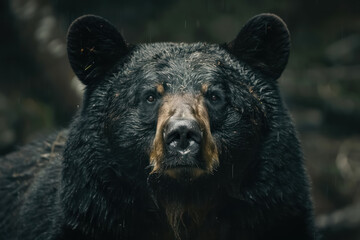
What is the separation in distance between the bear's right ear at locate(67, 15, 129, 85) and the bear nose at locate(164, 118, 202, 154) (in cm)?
118

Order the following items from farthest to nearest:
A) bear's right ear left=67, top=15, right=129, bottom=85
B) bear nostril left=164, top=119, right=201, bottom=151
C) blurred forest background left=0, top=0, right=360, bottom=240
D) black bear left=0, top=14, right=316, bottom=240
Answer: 1. blurred forest background left=0, top=0, right=360, bottom=240
2. bear's right ear left=67, top=15, right=129, bottom=85
3. black bear left=0, top=14, right=316, bottom=240
4. bear nostril left=164, top=119, right=201, bottom=151

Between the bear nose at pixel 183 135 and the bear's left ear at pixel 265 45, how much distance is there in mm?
1203

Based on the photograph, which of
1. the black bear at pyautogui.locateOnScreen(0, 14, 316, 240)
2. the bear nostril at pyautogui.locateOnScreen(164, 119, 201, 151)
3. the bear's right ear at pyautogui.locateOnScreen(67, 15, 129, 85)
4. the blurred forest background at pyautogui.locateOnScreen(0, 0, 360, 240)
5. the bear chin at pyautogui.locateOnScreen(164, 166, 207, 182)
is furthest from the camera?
the blurred forest background at pyautogui.locateOnScreen(0, 0, 360, 240)

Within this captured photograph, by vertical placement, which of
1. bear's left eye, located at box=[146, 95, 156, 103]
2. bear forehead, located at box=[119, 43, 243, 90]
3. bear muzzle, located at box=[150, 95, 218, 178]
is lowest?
bear muzzle, located at box=[150, 95, 218, 178]

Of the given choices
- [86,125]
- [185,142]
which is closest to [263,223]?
[185,142]

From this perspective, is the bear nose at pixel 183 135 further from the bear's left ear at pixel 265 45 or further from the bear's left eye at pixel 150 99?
the bear's left ear at pixel 265 45

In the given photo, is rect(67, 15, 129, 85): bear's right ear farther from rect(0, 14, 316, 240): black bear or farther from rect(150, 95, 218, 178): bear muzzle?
rect(150, 95, 218, 178): bear muzzle

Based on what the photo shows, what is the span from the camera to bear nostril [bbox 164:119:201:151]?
3530mm

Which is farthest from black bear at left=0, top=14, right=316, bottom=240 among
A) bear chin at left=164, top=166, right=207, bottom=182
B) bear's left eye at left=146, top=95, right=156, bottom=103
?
bear chin at left=164, top=166, right=207, bottom=182

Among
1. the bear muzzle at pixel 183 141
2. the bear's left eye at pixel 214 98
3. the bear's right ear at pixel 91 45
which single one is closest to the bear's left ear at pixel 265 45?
the bear's left eye at pixel 214 98

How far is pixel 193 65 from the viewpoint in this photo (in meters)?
4.32

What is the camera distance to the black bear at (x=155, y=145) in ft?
13.6

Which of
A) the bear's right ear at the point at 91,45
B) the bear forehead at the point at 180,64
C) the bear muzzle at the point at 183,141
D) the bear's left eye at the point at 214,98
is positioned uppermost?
the bear's right ear at the point at 91,45

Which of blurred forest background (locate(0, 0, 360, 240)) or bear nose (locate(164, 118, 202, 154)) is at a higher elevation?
blurred forest background (locate(0, 0, 360, 240))
